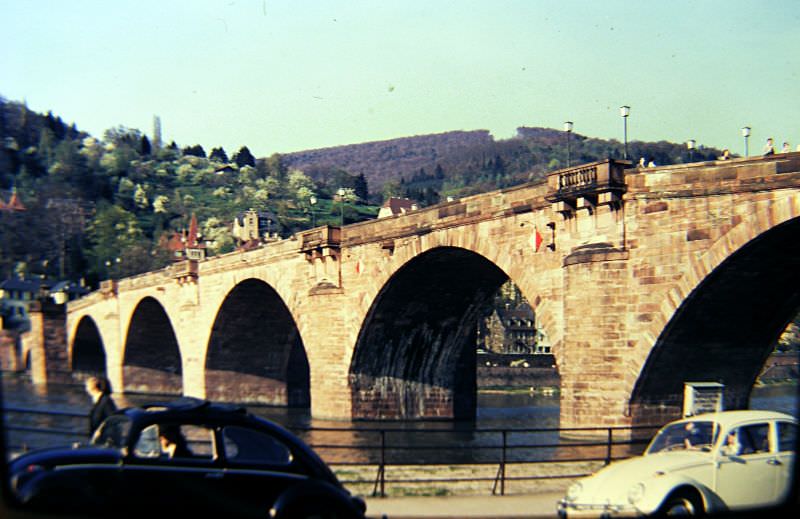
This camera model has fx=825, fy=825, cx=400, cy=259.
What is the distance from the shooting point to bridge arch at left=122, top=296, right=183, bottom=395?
61.4 metres

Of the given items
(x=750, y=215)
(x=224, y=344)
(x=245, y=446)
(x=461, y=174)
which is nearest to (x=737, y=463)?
(x=245, y=446)

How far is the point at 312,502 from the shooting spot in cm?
803

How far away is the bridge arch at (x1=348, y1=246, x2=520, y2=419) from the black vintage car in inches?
833

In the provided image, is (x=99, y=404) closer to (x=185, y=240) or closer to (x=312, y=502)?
(x=312, y=502)

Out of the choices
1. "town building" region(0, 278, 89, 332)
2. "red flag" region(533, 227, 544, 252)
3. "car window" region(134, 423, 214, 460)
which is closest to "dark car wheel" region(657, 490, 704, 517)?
"car window" region(134, 423, 214, 460)

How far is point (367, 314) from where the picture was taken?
105 ft

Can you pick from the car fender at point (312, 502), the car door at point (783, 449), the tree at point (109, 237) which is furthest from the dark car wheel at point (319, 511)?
the tree at point (109, 237)

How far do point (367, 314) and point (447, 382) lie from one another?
6209mm

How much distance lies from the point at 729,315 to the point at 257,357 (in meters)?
32.1

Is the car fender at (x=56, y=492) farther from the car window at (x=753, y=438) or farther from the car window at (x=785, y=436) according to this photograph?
the car window at (x=785, y=436)

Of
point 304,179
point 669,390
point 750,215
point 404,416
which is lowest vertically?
point 404,416

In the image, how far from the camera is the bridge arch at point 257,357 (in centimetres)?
4600

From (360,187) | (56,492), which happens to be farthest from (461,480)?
(360,187)

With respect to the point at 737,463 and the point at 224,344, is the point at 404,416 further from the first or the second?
the point at 737,463
